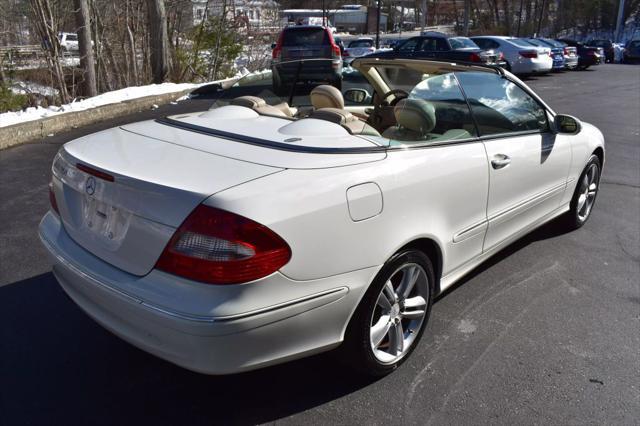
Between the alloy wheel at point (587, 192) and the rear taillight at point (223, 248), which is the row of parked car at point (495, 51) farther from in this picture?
the rear taillight at point (223, 248)

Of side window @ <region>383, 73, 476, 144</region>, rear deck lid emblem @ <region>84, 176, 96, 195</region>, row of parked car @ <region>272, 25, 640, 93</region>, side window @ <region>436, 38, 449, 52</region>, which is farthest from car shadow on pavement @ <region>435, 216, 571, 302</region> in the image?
side window @ <region>436, 38, 449, 52</region>

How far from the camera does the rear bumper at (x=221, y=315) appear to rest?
215 centimetres

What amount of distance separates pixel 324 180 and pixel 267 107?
1395mm

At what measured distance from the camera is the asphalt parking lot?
2.64m

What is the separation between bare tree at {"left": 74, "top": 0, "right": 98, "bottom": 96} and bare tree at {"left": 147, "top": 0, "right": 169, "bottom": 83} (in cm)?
256

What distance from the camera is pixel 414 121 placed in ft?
11.1

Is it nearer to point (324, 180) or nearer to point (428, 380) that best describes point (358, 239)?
point (324, 180)

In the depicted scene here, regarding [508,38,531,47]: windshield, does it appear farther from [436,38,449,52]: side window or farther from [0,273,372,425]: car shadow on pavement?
[0,273,372,425]: car shadow on pavement

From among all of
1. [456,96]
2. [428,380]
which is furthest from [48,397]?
[456,96]

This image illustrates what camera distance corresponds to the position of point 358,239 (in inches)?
98.4

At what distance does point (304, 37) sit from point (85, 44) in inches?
251

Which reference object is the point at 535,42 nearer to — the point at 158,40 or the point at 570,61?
the point at 570,61

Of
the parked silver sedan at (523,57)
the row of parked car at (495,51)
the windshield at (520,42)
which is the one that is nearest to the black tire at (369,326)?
the row of parked car at (495,51)

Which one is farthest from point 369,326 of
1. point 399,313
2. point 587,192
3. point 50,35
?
point 50,35
